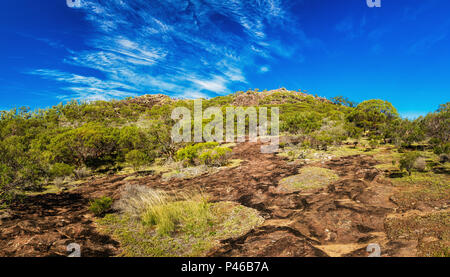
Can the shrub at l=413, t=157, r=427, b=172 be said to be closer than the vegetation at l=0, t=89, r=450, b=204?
Yes

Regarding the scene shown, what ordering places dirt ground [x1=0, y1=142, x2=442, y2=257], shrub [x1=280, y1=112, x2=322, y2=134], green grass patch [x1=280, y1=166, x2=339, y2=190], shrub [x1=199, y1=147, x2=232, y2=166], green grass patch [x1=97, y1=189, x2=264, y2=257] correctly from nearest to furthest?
dirt ground [x1=0, y1=142, x2=442, y2=257] → green grass patch [x1=97, y1=189, x2=264, y2=257] → green grass patch [x1=280, y1=166, x2=339, y2=190] → shrub [x1=199, y1=147, x2=232, y2=166] → shrub [x1=280, y1=112, x2=322, y2=134]

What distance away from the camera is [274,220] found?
6.59 metres

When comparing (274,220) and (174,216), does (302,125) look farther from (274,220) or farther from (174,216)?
(174,216)

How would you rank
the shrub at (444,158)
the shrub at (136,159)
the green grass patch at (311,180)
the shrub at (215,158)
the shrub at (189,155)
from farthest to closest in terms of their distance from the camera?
the shrub at (189,155), the shrub at (215,158), the shrub at (136,159), the shrub at (444,158), the green grass patch at (311,180)

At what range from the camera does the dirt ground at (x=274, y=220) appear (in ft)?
16.0

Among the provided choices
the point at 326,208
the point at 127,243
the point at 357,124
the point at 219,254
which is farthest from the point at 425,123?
the point at 127,243

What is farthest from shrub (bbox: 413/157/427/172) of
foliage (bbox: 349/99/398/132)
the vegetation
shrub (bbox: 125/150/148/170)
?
foliage (bbox: 349/99/398/132)

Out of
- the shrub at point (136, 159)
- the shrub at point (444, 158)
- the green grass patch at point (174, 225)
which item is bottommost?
the green grass patch at point (174, 225)

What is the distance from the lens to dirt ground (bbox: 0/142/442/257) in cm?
487

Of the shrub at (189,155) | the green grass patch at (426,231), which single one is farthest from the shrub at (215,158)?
the green grass patch at (426,231)

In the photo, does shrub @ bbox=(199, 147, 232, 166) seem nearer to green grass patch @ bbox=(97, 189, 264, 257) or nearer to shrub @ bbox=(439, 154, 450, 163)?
green grass patch @ bbox=(97, 189, 264, 257)

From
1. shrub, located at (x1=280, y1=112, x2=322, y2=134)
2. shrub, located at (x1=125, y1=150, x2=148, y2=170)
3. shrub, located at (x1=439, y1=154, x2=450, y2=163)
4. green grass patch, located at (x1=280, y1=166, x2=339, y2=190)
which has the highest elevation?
shrub, located at (x1=280, y1=112, x2=322, y2=134)

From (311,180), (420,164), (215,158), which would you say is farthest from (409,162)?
(215,158)

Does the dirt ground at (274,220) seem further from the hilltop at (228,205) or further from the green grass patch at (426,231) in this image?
the green grass patch at (426,231)
